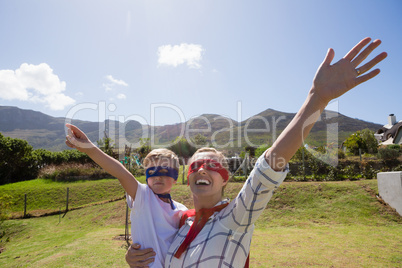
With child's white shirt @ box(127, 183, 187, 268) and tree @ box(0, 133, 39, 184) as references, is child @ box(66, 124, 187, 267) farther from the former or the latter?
tree @ box(0, 133, 39, 184)

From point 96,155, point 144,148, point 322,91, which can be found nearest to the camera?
point 322,91

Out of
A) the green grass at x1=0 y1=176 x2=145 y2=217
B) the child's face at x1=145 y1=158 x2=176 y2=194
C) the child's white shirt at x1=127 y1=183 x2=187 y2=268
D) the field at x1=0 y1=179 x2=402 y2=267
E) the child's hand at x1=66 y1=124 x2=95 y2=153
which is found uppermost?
the child's hand at x1=66 y1=124 x2=95 y2=153

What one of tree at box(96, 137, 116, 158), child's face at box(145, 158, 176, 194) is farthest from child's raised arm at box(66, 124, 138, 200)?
tree at box(96, 137, 116, 158)

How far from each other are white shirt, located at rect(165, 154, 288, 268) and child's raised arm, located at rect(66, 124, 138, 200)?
651 mm

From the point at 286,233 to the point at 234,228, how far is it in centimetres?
785

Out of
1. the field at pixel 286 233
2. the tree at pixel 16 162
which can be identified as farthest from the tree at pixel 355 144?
the tree at pixel 16 162

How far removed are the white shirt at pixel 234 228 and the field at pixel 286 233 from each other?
4.64 m

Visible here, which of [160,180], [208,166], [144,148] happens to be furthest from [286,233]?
[144,148]

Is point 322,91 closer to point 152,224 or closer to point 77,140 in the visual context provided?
point 152,224

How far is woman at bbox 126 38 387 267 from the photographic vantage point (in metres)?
1.10

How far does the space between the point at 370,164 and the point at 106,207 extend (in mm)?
16073

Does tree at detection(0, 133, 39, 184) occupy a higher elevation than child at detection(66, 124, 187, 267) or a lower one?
lower

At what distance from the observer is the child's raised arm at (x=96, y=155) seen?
1.61 m

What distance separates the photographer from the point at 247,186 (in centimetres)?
117
